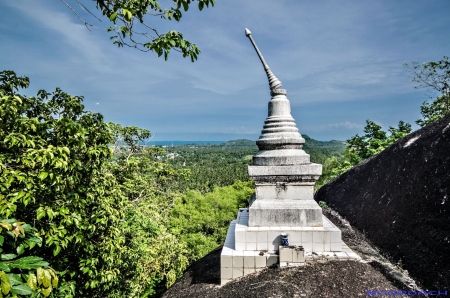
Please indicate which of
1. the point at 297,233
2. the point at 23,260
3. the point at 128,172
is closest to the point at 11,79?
the point at 23,260

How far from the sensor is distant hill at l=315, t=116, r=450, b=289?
7.01 metres

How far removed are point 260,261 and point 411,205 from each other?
246 inches

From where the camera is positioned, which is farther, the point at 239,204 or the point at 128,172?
the point at 239,204

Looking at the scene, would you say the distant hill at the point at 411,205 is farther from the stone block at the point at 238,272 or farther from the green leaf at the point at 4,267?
the green leaf at the point at 4,267

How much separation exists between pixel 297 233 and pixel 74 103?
5584 mm

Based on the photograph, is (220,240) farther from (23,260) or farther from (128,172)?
(23,260)

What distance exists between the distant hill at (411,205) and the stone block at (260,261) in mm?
3972

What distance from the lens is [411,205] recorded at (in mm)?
8875

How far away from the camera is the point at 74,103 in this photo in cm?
593

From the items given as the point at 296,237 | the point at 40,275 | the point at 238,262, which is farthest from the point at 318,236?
the point at 40,275

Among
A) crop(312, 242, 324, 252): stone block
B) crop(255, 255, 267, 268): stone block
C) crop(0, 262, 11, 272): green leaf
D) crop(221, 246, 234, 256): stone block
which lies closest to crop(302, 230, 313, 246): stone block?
crop(312, 242, 324, 252): stone block

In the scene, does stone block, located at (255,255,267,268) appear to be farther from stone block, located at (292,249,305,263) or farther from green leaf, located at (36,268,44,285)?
green leaf, located at (36,268,44,285)

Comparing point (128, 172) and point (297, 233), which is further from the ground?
point (128, 172)

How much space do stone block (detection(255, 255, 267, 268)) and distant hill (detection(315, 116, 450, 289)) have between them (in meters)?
3.97
